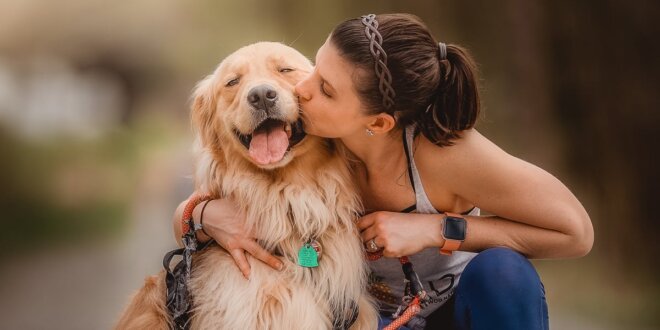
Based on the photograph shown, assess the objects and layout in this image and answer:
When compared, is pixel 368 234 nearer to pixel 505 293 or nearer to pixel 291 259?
pixel 291 259

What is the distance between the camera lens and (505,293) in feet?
4.83

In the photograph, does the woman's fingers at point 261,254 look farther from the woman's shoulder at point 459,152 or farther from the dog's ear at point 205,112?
the woman's shoulder at point 459,152

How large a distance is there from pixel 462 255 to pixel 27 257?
185 cm

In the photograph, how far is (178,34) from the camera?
105 inches

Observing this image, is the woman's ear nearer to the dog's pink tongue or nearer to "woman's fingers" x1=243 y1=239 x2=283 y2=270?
the dog's pink tongue

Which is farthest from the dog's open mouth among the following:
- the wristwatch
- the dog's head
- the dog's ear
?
the wristwatch

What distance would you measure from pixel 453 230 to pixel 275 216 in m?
0.45

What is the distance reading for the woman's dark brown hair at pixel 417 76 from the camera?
4.68ft

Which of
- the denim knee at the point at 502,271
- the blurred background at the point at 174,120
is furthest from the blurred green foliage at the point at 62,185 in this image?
the denim knee at the point at 502,271

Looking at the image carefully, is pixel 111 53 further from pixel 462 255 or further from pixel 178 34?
pixel 462 255

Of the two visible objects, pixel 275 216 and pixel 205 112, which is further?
pixel 205 112

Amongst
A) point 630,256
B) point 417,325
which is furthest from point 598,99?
point 417,325

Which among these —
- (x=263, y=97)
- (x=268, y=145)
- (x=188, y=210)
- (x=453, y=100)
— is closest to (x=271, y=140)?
(x=268, y=145)

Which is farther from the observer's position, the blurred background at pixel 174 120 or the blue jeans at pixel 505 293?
the blurred background at pixel 174 120
